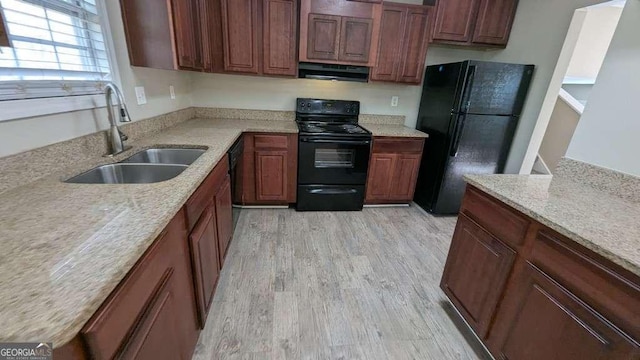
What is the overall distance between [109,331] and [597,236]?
4.89 feet

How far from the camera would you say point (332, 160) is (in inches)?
111

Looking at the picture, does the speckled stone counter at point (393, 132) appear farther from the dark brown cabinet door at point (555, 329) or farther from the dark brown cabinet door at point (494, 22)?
the dark brown cabinet door at point (555, 329)

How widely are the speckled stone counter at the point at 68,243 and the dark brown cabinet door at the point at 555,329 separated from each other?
143 cm

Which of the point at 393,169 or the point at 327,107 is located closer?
the point at 393,169

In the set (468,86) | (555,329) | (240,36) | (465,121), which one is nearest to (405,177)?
(465,121)

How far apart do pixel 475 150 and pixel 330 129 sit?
1462mm

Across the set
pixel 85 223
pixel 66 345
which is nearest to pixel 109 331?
pixel 66 345

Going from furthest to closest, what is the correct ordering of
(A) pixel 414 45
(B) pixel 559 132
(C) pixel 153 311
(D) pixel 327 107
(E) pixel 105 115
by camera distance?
(B) pixel 559 132, (D) pixel 327 107, (A) pixel 414 45, (E) pixel 105 115, (C) pixel 153 311

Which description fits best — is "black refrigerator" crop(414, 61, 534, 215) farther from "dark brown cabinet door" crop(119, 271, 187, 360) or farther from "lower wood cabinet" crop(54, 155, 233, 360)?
"dark brown cabinet door" crop(119, 271, 187, 360)

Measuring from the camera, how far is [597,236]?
3.10 ft

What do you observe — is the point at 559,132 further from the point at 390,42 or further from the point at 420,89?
the point at 390,42

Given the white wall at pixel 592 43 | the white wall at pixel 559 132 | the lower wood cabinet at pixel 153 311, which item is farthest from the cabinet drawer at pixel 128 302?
the white wall at pixel 592 43

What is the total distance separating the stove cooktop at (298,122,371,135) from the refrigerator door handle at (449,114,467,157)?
2.72 ft

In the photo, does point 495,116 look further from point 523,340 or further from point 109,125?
point 109,125
